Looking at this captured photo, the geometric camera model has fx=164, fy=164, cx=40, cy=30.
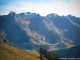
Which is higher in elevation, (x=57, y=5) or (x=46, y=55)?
(x=57, y=5)

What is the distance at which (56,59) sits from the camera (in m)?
74.8

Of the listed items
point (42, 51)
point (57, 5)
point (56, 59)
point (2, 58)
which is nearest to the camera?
point (2, 58)

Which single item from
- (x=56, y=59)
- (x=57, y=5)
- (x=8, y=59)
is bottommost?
(x=56, y=59)

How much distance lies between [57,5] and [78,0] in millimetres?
10708

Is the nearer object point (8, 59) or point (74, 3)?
point (8, 59)

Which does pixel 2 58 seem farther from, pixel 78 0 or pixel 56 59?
pixel 78 0

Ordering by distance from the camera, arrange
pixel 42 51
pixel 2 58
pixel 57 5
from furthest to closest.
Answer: pixel 42 51 < pixel 57 5 < pixel 2 58

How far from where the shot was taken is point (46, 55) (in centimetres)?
7612

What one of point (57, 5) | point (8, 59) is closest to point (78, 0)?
point (57, 5)

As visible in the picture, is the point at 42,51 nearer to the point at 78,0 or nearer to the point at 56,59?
the point at 56,59

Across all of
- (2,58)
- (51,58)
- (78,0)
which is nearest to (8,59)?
(2,58)

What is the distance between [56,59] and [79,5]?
89.1 ft

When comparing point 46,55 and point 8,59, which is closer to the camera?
point 8,59

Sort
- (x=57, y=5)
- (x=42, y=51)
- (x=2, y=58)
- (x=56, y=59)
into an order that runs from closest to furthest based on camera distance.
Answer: (x=2, y=58)
(x=57, y=5)
(x=56, y=59)
(x=42, y=51)
